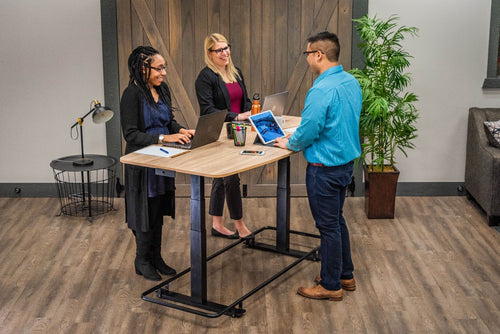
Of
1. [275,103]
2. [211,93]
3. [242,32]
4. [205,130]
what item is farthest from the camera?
[242,32]

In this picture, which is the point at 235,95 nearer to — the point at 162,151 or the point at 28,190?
the point at 162,151

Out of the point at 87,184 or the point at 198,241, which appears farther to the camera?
the point at 87,184

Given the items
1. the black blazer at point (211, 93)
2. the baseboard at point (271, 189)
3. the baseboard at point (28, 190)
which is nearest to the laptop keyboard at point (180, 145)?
the black blazer at point (211, 93)

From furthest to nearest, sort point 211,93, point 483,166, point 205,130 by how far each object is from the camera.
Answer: point 483,166
point 211,93
point 205,130

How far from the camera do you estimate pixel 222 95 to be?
4.61 meters

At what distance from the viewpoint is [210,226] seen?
518 centimetres

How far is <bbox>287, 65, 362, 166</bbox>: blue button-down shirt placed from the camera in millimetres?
3568

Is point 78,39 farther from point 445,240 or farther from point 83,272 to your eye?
point 445,240

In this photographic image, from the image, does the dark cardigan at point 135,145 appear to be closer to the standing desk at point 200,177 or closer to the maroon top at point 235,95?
the standing desk at point 200,177

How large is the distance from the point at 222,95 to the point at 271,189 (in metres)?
1.61

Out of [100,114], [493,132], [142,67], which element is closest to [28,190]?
[100,114]

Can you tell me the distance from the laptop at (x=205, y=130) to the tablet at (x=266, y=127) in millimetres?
212

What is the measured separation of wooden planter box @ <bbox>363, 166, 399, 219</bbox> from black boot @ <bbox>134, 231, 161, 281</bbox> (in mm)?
1994

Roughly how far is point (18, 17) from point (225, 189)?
2446 millimetres
